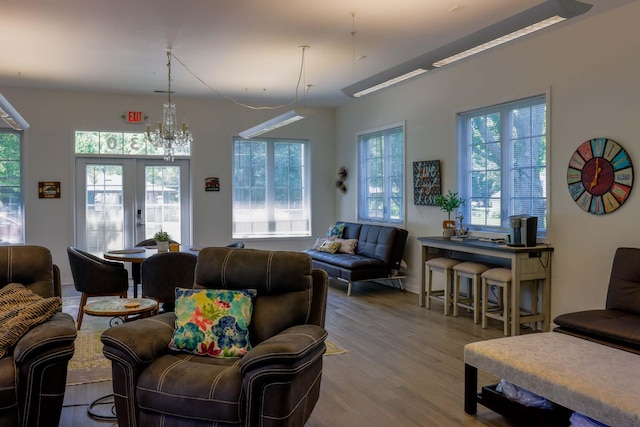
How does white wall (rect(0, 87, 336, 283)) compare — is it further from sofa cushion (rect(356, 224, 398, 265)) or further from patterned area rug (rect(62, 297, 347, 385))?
patterned area rug (rect(62, 297, 347, 385))

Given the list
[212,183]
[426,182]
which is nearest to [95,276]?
[212,183]

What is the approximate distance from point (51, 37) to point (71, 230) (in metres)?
3.45

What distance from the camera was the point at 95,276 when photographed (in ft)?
16.6

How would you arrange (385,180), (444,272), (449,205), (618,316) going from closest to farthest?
1. (618,316)
2. (444,272)
3. (449,205)
4. (385,180)

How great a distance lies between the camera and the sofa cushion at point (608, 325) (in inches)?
131

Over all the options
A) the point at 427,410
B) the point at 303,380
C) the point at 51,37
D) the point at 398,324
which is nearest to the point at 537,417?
the point at 427,410

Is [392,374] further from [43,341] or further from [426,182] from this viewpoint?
[426,182]

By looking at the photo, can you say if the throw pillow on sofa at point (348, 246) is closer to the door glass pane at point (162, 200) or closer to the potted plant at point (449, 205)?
the potted plant at point (449, 205)

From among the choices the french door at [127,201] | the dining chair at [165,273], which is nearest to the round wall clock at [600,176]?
the dining chair at [165,273]

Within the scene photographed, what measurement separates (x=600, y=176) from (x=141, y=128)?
6248mm

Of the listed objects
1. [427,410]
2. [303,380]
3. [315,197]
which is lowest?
[427,410]

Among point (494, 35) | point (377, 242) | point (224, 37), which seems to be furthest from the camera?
point (377, 242)

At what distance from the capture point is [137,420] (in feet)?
8.16

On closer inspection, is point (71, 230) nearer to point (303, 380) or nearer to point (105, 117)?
point (105, 117)
